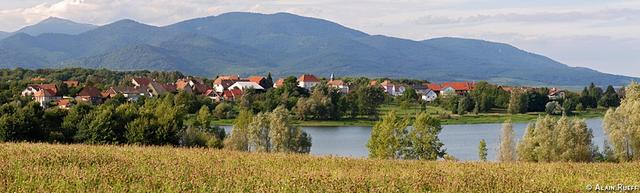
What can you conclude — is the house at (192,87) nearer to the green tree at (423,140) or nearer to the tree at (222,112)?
the tree at (222,112)

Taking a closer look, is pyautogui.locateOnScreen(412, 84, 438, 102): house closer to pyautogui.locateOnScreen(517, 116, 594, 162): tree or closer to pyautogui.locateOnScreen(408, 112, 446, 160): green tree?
pyautogui.locateOnScreen(408, 112, 446, 160): green tree

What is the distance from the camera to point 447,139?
218ft

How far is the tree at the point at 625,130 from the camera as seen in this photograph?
3456 centimetres

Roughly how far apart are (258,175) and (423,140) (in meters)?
33.5

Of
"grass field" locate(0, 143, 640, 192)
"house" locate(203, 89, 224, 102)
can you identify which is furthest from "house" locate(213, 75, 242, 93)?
"grass field" locate(0, 143, 640, 192)

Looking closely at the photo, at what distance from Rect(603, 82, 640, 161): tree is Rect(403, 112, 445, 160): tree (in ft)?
34.5

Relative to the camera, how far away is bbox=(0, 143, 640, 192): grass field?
30.0 ft

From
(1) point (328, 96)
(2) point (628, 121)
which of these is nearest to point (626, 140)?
(2) point (628, 121)

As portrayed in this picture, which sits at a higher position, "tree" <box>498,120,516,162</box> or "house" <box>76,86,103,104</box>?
"house" <box>76,86,103,104</box>

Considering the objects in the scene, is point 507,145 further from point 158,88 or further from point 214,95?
point 158,88

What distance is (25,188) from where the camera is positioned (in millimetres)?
8422

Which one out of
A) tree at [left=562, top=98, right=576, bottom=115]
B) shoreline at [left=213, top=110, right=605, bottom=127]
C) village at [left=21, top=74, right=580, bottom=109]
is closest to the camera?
shoreline at [left=213, top=110, right=605, bottom=127]

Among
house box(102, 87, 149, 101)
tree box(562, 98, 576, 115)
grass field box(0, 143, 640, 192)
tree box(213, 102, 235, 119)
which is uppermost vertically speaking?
grass field box(0, 143, 640, 192)

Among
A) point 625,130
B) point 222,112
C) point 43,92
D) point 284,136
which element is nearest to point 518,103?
point 222,112
